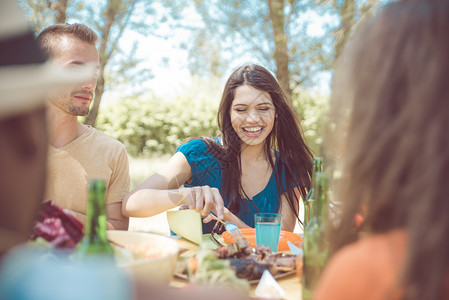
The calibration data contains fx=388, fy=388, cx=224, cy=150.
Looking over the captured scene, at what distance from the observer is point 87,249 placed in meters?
0.84

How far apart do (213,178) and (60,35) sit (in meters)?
1.42

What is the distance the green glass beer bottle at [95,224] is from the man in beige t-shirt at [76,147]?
5.26 feet

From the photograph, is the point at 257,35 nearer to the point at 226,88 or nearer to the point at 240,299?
the point at 226,88

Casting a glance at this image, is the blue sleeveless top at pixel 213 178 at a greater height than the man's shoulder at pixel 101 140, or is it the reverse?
the man's shoulder at pixel 101 140

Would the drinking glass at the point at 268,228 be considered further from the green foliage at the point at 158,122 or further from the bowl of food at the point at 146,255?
the green foliage at the point at 158,122

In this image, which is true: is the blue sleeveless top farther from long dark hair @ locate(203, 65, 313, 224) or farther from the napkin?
the napkin

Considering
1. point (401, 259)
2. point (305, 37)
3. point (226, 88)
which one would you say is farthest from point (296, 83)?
point (401, 259)

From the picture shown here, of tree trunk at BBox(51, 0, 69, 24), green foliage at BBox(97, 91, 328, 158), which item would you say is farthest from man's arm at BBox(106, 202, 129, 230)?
green foliage at BBox(97, 91, 328, 158)

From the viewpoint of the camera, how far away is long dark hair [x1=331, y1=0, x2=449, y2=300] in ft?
2.04

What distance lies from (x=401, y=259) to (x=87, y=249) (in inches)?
24.4

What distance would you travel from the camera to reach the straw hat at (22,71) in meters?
0.54

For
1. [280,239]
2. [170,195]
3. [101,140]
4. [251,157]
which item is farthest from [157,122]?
[280,239]

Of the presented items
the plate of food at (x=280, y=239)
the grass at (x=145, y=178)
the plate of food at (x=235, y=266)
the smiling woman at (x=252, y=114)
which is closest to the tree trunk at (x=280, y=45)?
the grass at (x=145, y=178)

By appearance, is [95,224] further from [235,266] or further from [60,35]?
[60,35]
